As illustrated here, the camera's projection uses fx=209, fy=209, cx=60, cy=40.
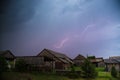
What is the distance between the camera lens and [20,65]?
9086 mm

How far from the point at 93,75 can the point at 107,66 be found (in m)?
5.27

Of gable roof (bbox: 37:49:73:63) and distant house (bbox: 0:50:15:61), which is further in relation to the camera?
gable roof (bbox: 37:49:73:63)

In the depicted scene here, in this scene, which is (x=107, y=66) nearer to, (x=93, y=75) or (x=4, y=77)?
(x=93, y=75)

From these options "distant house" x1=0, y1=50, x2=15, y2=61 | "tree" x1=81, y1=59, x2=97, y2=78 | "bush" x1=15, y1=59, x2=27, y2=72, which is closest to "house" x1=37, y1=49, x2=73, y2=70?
"tree" x1=81, y1=59, x2=97, y2=78

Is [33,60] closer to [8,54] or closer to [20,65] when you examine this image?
[20,65]

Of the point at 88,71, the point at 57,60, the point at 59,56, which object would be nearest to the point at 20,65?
the point at 88,71

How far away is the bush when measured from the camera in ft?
29.2

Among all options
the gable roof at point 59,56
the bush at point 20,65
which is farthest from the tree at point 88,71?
the gable roof at point 59,56

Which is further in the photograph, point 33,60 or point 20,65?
point 33,60

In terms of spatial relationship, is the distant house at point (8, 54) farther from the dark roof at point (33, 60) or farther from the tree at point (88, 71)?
the tree at point (88, 71)

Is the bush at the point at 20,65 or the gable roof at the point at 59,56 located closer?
the bush at the point at 20,65

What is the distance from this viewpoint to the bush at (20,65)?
29.2 ft

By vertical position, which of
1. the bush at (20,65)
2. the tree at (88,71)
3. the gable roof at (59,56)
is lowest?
the tree at (88,71)

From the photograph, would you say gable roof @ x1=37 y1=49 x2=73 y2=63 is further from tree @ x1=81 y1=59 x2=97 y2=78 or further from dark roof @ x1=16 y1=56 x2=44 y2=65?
dark roof @ x1=16 y1=56 x2=44 y2=65
